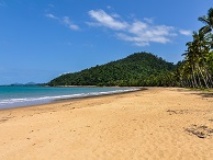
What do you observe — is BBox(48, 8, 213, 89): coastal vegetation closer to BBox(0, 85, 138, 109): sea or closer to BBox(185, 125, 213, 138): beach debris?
BBox(0, 85, 138, 109): sea

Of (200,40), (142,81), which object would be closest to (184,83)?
(142,81)

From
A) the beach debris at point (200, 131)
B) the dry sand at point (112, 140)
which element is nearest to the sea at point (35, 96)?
the dry sand at point (112, 140)

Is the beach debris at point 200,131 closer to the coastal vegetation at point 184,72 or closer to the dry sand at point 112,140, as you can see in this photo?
the dry sand at point 112,140

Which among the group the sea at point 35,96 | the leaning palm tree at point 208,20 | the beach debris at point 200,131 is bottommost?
the beach debris at point 200,131

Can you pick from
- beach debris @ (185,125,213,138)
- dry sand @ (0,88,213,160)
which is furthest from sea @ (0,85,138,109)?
beach debris @ (185,125,213,138)

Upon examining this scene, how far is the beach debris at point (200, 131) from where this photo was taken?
8.91m

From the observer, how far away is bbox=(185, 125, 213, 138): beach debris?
8913mm

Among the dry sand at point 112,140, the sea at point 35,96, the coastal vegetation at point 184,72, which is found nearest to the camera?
the dry sand at point 112,140

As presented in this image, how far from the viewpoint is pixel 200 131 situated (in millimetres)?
9453

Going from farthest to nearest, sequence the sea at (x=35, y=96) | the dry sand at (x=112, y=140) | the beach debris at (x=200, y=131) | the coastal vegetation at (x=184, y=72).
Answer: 1. the coastal vegetation at (x=184, y=72)
2. the sea at (x=35, y=96)
3. the beach debris at (x=200, y=131)
4. the dry sand at (x=112, y=140)

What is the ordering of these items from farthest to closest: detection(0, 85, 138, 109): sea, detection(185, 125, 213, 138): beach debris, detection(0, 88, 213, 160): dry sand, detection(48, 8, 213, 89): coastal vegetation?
1. detection(48, 8, 213, 89): coastal vegetation
2. detection(0, 85, 138, 109): sea
3. detection(185, 125, 213, 138): beach debris
4. detection(0, 88, 213, 160): dry sand

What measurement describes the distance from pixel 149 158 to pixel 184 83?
101 meters

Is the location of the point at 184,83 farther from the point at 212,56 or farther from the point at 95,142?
the point at 95,142

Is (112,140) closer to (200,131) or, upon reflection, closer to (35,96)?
(200,131)
